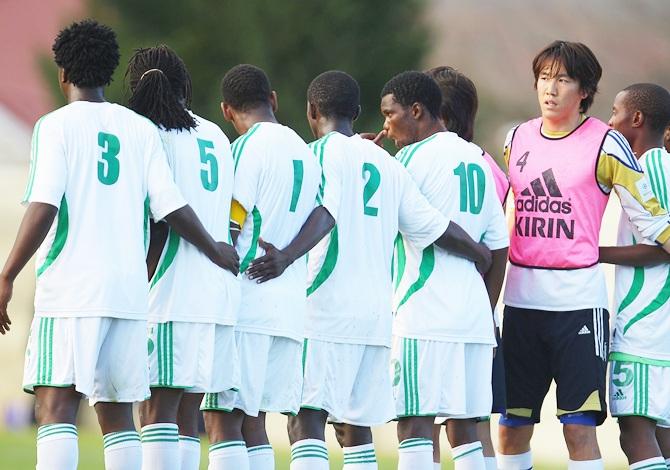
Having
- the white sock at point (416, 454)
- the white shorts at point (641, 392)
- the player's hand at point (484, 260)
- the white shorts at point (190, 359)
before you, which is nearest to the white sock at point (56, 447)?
the white shorts at point (190, 359)

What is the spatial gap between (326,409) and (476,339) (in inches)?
39.2

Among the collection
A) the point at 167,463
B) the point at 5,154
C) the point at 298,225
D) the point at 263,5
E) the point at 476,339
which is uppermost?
the point at 263,5

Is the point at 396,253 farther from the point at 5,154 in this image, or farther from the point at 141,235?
the point at 5,154

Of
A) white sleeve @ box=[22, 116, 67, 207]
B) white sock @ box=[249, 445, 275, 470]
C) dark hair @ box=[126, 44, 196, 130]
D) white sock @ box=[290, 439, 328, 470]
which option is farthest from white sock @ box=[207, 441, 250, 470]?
dark hair @ box=[126, 44, 196, 130]

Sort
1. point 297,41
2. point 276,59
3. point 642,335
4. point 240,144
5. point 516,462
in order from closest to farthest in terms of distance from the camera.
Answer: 1. point 240,144
2. point 642,335
3. point 516,462
4. point 276,59
5. point 297,41

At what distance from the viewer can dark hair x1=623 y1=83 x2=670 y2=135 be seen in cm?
920

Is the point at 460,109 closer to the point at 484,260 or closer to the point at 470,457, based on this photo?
the point at 484,260

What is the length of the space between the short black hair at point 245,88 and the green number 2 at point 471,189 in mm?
1250

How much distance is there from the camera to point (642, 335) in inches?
351

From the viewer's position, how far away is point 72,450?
7.21 meters

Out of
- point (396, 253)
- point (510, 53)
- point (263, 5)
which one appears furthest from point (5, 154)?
point (510, 53)

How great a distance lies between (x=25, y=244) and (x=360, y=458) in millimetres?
2289

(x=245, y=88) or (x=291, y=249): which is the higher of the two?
(x=245, y=88)

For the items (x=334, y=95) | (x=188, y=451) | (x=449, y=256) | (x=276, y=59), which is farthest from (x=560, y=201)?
(x=276, y=59)
